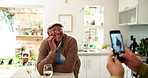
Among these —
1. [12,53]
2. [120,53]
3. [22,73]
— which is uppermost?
[120,53]

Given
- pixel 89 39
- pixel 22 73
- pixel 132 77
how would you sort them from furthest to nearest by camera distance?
1. pixel 89 39
2. pixel 132 77
3. pixel 22 73

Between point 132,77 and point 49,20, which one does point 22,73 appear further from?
point 49,20

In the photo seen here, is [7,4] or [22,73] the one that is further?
[7,4]

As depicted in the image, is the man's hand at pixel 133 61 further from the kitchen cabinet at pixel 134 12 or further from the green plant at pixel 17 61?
the green plant at pixel 17 61

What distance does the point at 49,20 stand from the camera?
4145 millimetres

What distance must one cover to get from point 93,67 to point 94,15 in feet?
4.92

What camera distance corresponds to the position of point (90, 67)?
384 cm

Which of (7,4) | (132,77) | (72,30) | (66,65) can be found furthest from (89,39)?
(66,65)

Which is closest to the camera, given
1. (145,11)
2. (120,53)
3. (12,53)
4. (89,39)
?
(120,53)

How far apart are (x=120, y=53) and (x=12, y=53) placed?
22.0ft

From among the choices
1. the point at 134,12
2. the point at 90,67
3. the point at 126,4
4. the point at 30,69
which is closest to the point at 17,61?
the point at 90,67

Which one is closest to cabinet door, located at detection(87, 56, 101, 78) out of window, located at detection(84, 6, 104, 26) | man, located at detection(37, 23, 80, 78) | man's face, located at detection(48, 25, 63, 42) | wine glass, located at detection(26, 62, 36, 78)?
window, located at detection(84, 6, 104, 26)

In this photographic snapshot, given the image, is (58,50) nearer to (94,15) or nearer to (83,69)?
(83,69)

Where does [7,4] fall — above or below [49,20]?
above
